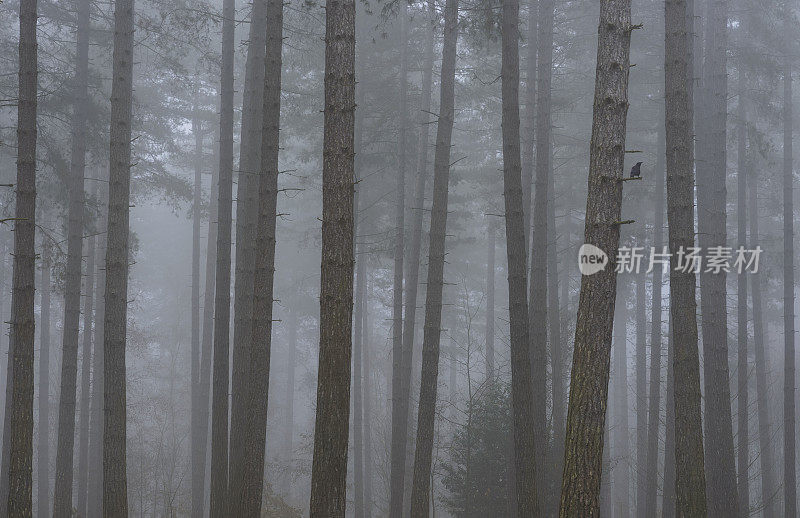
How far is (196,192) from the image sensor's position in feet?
77.3

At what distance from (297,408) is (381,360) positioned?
602 inches

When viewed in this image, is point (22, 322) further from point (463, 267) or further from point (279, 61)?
point (463, 267)

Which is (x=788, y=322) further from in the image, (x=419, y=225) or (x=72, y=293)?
(x=72, y=293)

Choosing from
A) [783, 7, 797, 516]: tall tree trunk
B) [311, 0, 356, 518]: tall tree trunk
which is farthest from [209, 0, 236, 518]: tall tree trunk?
[783, 7, 797, 516]: tall tree trunk

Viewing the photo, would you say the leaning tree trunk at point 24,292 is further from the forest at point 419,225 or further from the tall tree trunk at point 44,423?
the tall tree trunk at point 44,423

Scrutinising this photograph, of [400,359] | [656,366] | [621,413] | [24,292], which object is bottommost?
[621,413]

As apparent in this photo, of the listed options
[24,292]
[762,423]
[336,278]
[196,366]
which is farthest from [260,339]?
[762,423]

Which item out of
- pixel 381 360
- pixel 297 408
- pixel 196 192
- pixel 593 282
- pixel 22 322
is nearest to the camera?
pixel 593 282

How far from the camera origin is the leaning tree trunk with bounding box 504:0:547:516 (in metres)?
10.1

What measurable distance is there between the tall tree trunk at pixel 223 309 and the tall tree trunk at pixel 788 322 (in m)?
12.2

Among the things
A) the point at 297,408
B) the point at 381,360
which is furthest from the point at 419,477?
the point at 297,408

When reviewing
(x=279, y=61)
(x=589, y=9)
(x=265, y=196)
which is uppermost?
(x=589, y=9)

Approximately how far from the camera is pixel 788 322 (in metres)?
17.3

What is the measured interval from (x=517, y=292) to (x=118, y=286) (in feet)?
18.4
